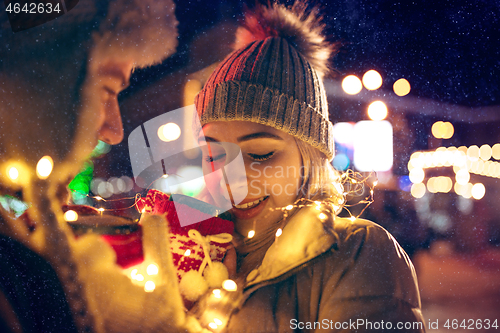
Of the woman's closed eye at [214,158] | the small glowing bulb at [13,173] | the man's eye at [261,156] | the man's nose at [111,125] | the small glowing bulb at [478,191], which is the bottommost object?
the small glowing bulb at [478,191]

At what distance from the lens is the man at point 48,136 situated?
549mm

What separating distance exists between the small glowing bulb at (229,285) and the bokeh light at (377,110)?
0.42 metres

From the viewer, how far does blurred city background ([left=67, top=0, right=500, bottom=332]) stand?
1.81 feet

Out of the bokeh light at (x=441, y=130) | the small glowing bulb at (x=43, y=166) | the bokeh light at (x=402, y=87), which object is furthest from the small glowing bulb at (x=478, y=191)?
the small glowing bulb at (x=43, y=166)

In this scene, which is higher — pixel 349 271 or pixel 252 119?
Result: pixel 252 119

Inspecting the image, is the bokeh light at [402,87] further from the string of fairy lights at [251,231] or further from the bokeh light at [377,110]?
the string of fairy lights at [251,231]

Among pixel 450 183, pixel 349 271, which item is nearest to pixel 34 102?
pixel 349 271

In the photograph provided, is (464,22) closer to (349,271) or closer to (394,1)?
(394,1)

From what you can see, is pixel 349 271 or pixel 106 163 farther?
pixel 106 163

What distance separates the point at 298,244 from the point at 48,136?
53 centimetres

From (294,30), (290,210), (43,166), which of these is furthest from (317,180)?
(43,166)

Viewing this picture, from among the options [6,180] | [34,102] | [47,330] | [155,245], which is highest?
[34,102]

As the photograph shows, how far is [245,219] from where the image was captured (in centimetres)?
58

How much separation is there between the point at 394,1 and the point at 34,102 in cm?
74
